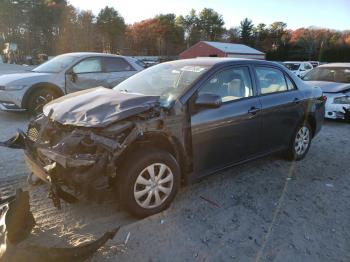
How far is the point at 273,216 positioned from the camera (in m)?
3.74

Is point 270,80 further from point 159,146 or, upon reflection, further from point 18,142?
point 18,142

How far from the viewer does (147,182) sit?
3480mm

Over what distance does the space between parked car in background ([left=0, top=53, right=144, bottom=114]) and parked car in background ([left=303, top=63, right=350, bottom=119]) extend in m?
5.35

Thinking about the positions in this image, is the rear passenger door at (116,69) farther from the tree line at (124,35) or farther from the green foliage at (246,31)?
the green foliage at (246,31)

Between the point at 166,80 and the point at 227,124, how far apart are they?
3.15 feet

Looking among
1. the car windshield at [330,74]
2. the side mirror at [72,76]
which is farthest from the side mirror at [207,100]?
the car windshield at [330,74]

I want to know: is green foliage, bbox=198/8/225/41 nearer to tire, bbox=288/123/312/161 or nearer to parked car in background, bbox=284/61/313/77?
parked car in background, bbox=284/61/313/77

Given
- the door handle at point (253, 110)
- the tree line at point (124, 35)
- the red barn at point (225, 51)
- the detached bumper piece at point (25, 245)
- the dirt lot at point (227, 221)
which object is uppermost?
the tree line at point (124, 35)

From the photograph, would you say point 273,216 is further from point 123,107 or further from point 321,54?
point 321,54

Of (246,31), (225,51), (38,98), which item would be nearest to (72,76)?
(38,98)

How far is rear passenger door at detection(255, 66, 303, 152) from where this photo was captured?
15.5 ft

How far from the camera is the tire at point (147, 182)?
3314 millimetres

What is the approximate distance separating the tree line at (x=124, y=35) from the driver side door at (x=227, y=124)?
54.8 m

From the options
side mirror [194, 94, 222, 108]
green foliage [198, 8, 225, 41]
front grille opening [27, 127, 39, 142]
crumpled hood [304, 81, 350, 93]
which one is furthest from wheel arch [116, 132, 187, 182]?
green foliage [198, 8, 225, 41]
